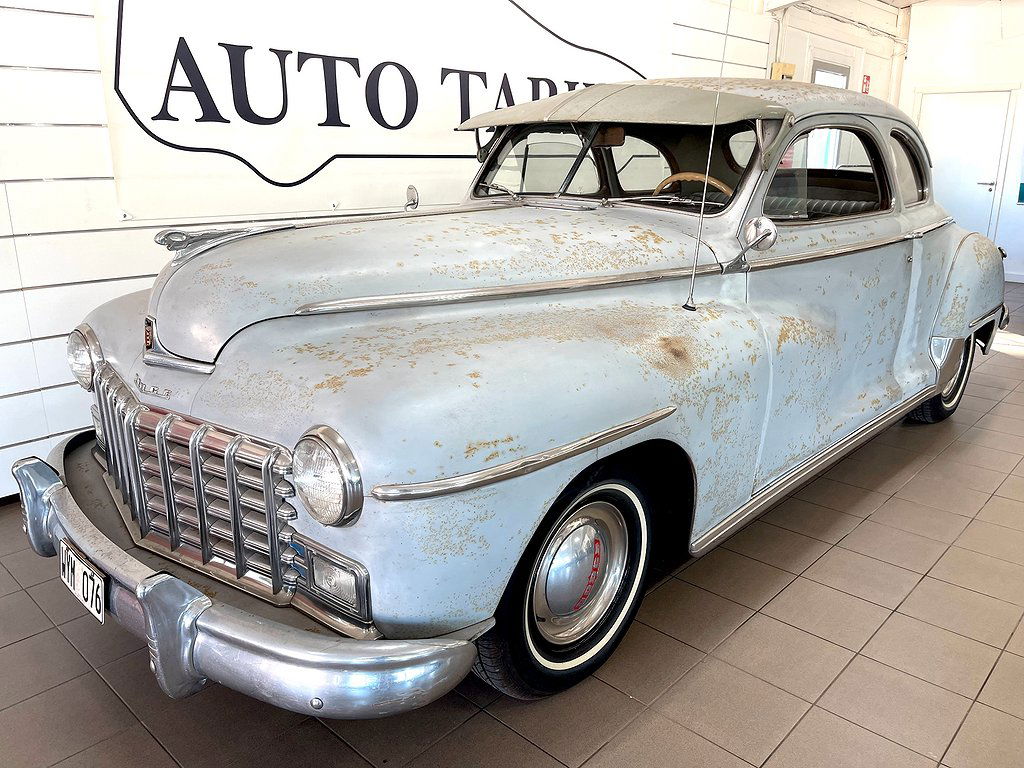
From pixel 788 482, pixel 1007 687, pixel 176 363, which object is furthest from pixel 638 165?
pixel 1007 687

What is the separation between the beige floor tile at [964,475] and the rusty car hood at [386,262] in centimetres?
205

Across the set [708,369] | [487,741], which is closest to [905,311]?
[708,369]

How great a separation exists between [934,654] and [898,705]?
327mm

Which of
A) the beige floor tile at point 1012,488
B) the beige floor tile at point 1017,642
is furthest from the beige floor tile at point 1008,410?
the beige floor tile at point 1017,642

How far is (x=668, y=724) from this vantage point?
2.05m

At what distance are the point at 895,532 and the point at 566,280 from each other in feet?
6.26

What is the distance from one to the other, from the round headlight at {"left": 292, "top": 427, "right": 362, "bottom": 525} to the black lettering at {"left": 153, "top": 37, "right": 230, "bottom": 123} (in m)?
2.77

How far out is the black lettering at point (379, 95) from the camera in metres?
4.33

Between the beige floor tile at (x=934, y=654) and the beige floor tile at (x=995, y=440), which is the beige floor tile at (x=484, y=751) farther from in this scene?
the beige floor tile at (x=995, y=440)

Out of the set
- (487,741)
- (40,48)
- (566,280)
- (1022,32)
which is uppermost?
(1022,32)

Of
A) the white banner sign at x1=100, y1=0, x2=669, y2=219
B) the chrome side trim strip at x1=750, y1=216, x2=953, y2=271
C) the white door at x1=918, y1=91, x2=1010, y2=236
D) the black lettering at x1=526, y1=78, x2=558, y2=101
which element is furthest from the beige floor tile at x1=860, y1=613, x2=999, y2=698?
the white door at x1=918, y1=91, x2=1010, y2=236

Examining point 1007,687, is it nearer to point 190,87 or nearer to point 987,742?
point 987,742

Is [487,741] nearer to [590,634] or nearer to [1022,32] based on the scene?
[590,634]

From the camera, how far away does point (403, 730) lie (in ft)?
6.66
